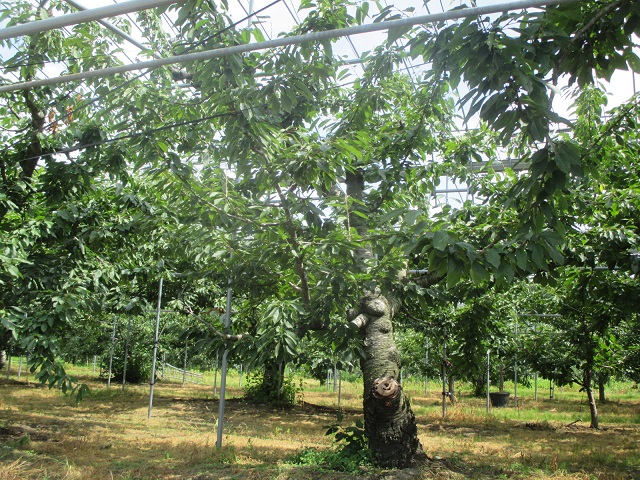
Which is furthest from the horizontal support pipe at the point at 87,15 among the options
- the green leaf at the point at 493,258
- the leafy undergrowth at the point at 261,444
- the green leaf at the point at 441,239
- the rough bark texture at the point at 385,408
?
the leafy undergrowth at the point at 261,444

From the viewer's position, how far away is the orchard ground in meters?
5.41

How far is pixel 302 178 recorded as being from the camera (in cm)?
384

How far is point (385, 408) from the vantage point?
4992 mm

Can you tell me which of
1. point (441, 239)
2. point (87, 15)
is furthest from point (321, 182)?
point (87, 15)

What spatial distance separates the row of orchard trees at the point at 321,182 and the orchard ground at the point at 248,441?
120 cm

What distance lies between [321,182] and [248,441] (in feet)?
14.8

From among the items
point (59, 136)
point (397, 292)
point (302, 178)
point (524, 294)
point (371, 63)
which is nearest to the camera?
point (302, 178)

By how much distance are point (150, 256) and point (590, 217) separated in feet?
18.1

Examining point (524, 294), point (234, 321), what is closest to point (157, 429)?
point (234, 321)

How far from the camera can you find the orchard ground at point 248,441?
5.41 m

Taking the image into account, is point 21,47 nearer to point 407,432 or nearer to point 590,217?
Answer: point 407,432

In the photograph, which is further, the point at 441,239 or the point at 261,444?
the point at 261,444

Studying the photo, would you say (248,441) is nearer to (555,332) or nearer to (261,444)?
(261,444)

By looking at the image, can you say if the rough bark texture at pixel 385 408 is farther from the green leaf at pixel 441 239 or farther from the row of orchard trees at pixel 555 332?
the green leaf at pixel 441 239
